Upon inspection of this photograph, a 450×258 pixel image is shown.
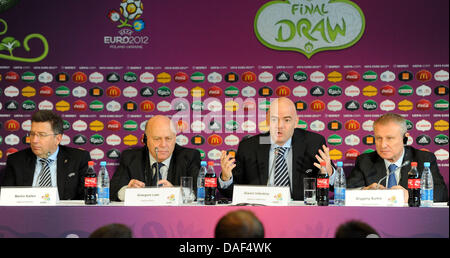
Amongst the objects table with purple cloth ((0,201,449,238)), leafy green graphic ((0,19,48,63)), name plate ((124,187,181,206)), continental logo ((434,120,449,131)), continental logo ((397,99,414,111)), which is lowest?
table with purple cloth ((0,201,449,238))

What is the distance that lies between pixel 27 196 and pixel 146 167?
1.16 m

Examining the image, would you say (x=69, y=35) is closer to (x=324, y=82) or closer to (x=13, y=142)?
(x=13, y=142)

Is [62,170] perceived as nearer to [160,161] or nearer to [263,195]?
[160,161]

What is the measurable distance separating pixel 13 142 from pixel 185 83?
1.94 m

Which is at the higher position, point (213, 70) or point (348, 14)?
point (348, 14)

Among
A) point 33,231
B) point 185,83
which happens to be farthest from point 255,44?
point 33,231

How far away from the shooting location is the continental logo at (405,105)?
198 inches

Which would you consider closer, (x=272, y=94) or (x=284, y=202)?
(x=284, y=202)

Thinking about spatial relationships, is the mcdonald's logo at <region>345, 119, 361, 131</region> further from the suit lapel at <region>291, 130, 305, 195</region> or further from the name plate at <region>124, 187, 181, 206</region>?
the name plate at <region>124, 187, 181, 206</region>

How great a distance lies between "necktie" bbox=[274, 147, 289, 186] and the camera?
3.95 m

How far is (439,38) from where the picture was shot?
16.4 ft

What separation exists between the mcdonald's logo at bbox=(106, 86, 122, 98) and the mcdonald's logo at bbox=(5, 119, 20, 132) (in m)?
1.02

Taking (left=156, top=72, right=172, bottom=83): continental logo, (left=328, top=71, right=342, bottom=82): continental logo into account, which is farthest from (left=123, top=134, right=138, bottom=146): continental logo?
(left=328, top=71, right=342, bottom=82): continental logo

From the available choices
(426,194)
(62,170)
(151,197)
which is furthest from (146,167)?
(426,194)
